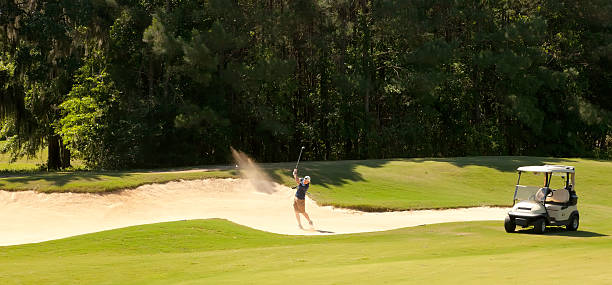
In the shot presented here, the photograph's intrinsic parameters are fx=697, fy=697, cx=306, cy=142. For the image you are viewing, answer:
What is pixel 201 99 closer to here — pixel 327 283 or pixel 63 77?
pixel 63 77

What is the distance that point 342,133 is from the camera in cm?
5003

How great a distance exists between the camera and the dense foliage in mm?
40969

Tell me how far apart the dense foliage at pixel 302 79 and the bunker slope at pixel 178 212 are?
40.1ft

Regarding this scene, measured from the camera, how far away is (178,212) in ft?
88.3

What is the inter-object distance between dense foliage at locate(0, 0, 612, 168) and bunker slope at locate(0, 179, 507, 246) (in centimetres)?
1223

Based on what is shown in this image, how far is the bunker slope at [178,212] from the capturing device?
2391cm

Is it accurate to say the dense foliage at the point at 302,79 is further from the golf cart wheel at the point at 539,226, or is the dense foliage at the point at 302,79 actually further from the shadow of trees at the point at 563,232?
the golf cart wheel at the point at 539,226

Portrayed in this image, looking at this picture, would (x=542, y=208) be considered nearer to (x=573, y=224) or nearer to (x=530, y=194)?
(x=530, y=194)

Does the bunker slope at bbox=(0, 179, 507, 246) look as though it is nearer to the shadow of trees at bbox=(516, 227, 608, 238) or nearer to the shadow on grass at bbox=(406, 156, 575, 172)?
the shadow of trees at bbox=(516, 227, 608, 238)

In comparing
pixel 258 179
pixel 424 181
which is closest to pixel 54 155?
pixel 258 179

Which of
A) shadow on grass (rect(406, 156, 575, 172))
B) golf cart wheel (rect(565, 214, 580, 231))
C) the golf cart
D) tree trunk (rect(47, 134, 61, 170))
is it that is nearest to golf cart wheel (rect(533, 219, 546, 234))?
the golf cart

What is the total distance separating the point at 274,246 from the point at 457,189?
1852 cm

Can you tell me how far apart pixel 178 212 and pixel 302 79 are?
1099 inches

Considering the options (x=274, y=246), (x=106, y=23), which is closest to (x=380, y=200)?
(x=274, y=246)
